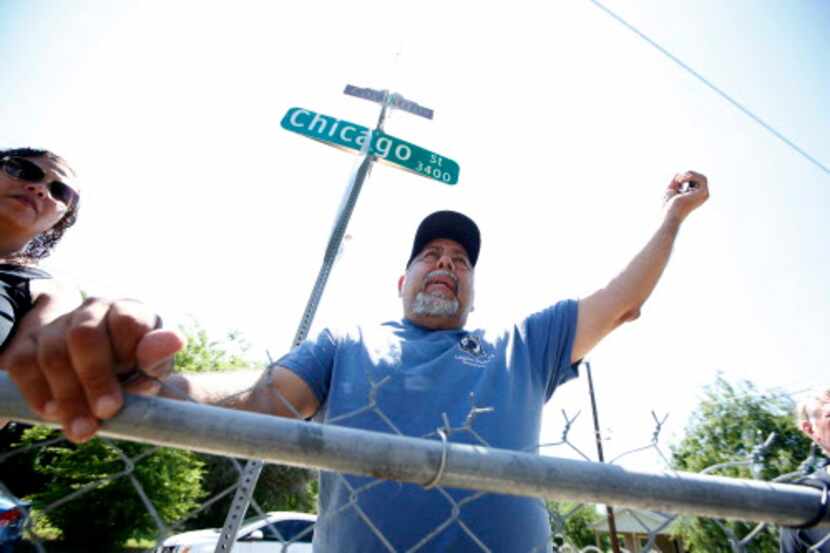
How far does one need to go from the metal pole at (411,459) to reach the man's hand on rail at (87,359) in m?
0.04

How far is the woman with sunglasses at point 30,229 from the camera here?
1448 millimetres

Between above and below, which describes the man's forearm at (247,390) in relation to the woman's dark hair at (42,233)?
below

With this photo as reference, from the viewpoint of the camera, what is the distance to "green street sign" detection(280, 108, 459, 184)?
2.50 m

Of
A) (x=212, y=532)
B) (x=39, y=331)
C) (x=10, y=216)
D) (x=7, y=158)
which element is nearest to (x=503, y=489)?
(x=39, y=331)

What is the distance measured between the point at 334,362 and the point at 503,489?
110 cm

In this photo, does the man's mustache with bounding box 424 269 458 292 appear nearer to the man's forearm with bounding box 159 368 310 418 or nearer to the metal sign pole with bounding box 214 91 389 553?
the metal sign pole with bounding box 214 91 389 553

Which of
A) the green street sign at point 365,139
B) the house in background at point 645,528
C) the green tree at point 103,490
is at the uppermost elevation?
the green street sign at point 365,139

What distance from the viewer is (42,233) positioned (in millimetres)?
2057

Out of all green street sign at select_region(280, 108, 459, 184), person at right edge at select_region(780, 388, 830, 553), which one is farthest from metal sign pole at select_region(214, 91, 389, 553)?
person at right edge at select_region(780, 388, 830, 553)

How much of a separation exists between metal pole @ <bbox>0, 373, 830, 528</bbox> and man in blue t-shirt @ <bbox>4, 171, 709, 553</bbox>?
0.99 ft

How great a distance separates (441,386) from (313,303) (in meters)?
0.79

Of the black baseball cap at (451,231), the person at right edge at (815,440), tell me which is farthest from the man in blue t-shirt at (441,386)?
the person at right edge at (815,440)

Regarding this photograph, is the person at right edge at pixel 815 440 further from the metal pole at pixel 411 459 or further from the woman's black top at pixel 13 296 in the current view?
the woman's black top at pixel 13 296

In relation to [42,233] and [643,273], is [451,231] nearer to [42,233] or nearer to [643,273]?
[643,273]
